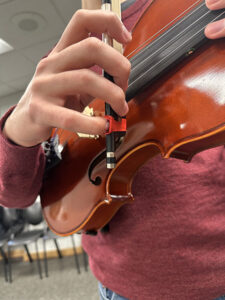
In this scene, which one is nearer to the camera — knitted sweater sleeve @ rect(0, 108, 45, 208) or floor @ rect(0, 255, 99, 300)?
knitted sweater sleeve @ rect(0, 108, 45, 208)

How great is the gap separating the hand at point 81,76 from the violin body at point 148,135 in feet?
0.39

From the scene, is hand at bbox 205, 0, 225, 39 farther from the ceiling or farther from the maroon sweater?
the ceiling

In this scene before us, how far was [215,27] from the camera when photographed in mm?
342

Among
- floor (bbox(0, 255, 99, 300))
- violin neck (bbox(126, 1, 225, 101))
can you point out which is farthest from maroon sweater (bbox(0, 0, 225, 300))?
floor (bbox(0, 255, 99, 300))

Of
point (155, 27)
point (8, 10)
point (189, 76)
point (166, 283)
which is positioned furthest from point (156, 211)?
point (8, 10)

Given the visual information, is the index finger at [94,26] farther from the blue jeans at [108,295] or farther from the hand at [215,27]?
the blue jeans at [108,295]

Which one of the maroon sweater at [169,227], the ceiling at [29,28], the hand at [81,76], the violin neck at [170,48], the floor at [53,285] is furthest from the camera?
the ceiling at [29,28]

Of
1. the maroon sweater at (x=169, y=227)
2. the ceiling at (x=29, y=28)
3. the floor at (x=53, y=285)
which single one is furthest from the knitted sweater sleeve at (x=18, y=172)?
the ceiling at (x=29, y=28)

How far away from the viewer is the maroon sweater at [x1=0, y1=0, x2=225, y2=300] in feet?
1.60

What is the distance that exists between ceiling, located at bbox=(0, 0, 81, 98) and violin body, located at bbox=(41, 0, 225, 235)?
225 cm

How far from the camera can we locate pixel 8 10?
233cm

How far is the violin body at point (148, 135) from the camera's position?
36cm

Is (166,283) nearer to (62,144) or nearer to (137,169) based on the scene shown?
(137,169)

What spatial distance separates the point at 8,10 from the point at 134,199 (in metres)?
2.59
